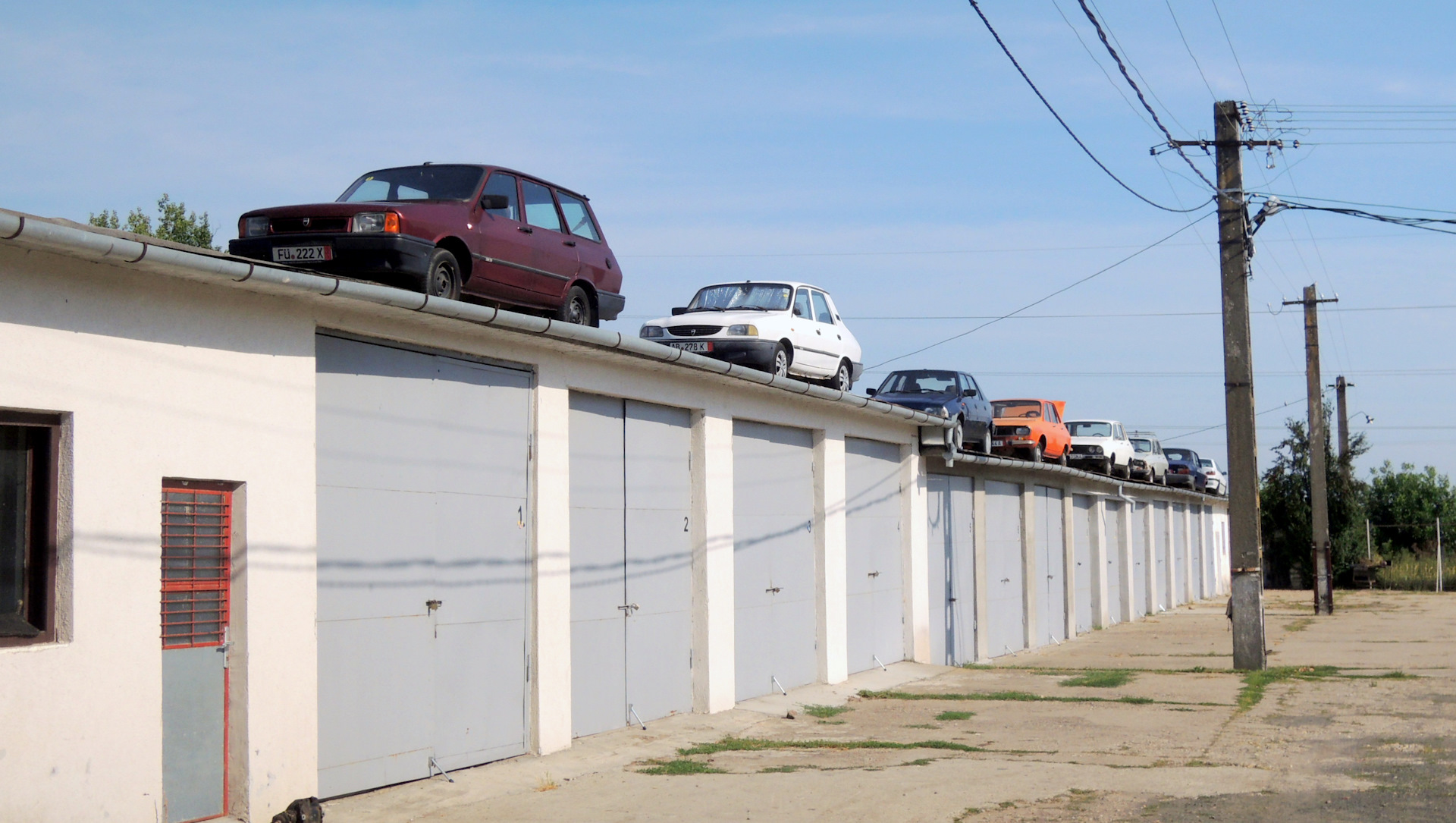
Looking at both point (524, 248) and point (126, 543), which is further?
point (524, 248)

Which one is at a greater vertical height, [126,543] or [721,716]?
[126,543]

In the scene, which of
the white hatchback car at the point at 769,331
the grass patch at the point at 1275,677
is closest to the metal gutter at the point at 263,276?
the white hatchback car at the point at 769,331

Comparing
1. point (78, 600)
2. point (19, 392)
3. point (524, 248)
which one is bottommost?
point (78, 600)

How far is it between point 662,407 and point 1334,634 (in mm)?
18072

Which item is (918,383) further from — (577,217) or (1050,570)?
(577,217)

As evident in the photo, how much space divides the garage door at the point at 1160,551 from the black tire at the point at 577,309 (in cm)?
3045

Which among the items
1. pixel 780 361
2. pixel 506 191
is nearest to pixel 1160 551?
pixel 780 361

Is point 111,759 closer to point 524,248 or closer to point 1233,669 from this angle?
point 524,248

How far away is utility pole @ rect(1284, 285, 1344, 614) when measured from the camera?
33969 millimetres

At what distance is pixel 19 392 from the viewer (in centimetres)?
709

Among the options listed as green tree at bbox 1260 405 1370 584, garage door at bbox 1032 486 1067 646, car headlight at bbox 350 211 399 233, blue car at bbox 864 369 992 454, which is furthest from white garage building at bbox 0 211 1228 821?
green tree at bbox 1260 405 1370 584

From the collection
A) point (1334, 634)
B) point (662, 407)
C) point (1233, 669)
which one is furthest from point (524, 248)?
point (1334, 634)

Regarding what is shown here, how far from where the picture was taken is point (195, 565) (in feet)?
27.0

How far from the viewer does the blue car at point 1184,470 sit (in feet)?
151
